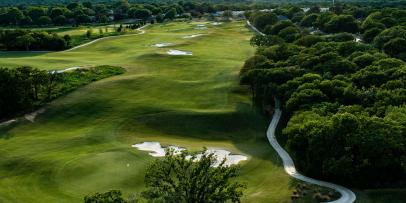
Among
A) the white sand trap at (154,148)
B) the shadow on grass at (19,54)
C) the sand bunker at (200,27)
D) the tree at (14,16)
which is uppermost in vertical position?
the tree at (14,16)

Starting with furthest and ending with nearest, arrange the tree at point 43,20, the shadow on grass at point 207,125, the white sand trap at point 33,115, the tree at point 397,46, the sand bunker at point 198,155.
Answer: the tree at point 43,20 < the tree at point 397,46 < the white sand trap at point 33,115 < the shadow on grass at point 207,125 < the sand bunker at point 198,155

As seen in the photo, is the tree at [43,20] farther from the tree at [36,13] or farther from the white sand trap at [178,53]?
the white sand trap at [178,53]

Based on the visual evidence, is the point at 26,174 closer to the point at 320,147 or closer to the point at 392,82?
the point at 320,147

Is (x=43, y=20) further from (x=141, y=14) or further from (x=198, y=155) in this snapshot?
(x=198, y=155)

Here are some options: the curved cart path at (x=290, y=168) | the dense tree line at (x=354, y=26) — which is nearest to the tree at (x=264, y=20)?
the dense tree line at (x=354, y=26)

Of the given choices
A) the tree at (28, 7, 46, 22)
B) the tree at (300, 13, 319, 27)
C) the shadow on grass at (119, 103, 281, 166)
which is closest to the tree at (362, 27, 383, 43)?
the tree at (300, 13, 319, 27)

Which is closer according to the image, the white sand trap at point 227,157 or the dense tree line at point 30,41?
the white sand trap at point 227,157

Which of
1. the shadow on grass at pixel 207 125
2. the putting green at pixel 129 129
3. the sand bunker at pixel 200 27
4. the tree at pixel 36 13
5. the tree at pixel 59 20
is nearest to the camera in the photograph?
the putting green at pixel 129 129

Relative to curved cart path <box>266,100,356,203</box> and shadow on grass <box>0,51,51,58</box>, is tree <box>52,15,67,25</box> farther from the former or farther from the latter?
curved cart path <box>266,100,356,203</box>
